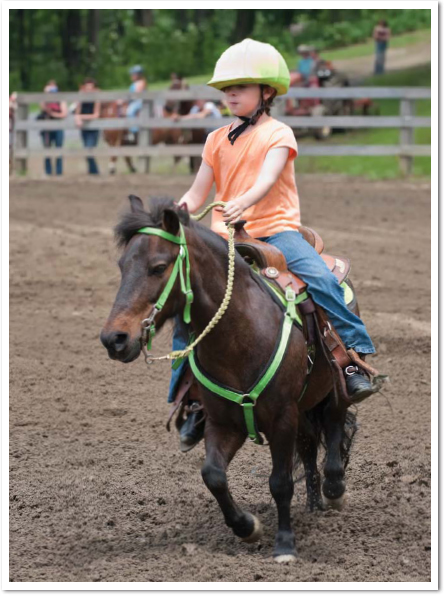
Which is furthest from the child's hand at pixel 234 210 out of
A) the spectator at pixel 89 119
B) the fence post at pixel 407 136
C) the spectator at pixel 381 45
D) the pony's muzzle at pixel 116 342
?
the spectator at pixel 381 45

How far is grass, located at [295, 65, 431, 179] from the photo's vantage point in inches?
822

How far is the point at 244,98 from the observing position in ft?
15.7

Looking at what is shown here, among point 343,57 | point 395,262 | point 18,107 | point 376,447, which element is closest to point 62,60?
point 343,57

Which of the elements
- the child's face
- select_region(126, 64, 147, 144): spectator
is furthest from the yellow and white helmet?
select_region(126, 64, 147, 144): spectator

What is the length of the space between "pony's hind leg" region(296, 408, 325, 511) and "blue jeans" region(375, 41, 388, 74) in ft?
96.5

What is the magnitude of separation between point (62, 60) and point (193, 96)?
15.3 m

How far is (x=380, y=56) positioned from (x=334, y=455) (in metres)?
29.8

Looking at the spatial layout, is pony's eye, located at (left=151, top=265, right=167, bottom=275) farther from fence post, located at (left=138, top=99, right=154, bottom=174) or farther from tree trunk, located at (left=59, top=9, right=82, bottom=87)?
tree trunk, located at (left=59, top=9, right=82, bottom=87)

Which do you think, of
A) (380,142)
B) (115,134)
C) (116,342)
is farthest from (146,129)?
(116,342)

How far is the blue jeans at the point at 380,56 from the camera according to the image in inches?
1302

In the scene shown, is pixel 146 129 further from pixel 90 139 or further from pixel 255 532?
pixel 255 532

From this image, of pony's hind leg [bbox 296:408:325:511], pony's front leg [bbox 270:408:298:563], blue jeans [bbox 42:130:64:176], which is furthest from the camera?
blue jeans [bbox 42:130:64:176]

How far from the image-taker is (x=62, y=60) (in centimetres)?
3456

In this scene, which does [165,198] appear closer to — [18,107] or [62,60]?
[18,107]
